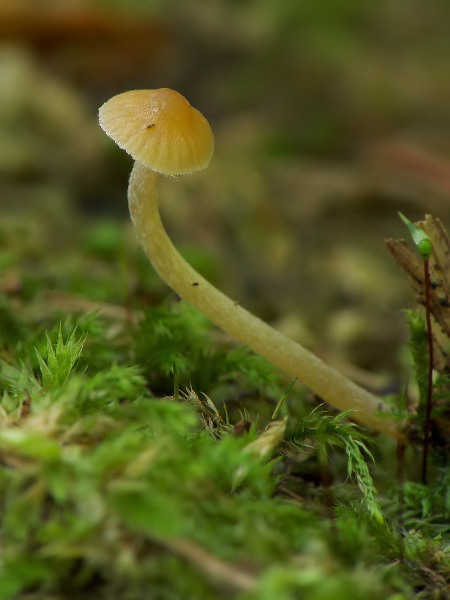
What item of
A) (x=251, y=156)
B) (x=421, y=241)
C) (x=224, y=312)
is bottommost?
(x=251, y=156)

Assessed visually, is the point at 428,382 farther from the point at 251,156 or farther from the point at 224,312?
the point at 251,156

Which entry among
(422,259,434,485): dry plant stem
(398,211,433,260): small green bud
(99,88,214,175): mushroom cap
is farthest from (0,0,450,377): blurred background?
(99,88,214,175): mushroom cap

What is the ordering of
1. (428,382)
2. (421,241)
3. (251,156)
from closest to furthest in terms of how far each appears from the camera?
(421,241) → (428,382) → (251,156)

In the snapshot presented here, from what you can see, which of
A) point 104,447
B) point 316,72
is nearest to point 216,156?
point 316,72

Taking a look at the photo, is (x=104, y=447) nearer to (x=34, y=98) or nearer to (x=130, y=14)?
(x=34, y=98)

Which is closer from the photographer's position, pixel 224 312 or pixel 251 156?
pixel 224 312

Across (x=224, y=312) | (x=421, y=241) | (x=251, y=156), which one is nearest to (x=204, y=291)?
(x=224, y=312)
